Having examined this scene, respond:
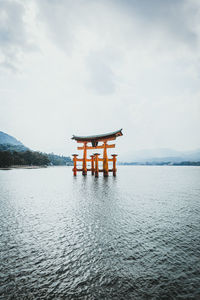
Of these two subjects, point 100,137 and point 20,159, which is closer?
point 100,137

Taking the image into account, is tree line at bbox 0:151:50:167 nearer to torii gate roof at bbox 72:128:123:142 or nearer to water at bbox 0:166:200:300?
torii gate roof at bbox 72:128:123:142

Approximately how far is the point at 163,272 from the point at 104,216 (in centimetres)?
296

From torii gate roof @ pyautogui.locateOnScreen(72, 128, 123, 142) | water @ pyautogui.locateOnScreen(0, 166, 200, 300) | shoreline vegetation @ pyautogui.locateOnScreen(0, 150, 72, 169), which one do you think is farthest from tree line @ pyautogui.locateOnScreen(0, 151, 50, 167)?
water @ pyautogui.locateOnScreen(0, 166, 200, 300)

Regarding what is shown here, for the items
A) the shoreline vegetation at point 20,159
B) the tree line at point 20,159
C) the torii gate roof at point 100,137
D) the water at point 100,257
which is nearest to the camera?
the water at point 100,257

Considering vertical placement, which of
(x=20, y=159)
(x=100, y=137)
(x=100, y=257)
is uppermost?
(x=100, y=137)

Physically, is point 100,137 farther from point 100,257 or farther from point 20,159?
point 20,159

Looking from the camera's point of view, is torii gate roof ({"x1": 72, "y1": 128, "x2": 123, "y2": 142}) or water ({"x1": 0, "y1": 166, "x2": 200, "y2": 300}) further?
torii gate roof ({"x1": 72, "y1": 128, "x2": 123, "y2": 142})

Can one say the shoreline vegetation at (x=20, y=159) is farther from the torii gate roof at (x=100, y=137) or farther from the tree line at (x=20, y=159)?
the torii gate roof at (x=100, y=137)

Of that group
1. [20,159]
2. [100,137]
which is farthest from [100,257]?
[20,159]

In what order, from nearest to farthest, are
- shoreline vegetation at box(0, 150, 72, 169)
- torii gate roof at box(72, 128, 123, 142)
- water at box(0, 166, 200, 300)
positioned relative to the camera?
water at box(0, 166, 200, 300), torii gate roof at box(72, 128, 123, 142), shoreline vegetation at box(0, 150, 72, 169)

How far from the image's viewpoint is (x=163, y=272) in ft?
7.84

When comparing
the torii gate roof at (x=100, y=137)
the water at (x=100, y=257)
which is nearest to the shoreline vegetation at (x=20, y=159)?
the torii gate roof at (x=100, y=137)

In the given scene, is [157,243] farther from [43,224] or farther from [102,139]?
[102,139]

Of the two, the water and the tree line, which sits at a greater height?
the tree line
